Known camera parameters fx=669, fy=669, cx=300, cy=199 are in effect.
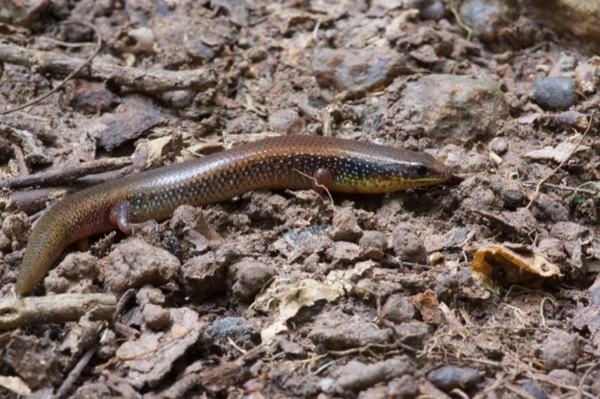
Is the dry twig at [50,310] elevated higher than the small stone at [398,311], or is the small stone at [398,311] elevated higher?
the dry twig at [50,310]

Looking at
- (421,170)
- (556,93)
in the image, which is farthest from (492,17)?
(421,170)

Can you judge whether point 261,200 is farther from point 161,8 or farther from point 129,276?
point 161,8

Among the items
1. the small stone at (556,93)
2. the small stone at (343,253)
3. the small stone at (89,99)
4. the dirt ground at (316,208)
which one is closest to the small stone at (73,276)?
the dirt ground at (316,208)

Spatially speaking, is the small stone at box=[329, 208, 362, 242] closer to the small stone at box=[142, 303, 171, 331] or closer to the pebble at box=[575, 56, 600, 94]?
the small stone at box=[142, 303, 171, 331]

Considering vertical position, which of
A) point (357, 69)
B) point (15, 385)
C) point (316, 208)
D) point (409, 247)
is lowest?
point (15, 385)

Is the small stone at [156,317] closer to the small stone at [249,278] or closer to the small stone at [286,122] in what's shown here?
the small stone at [249,278]

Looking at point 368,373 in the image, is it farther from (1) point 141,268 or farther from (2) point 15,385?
(2) point 15,385
